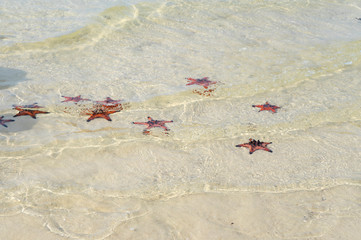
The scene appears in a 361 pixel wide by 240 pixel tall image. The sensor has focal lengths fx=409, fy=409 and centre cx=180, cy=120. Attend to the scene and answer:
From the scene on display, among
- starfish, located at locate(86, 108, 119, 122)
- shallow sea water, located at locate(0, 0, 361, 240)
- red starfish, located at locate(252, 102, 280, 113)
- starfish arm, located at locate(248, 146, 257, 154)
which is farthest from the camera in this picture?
red starfish, located at locate(252, 102, 280, 113)

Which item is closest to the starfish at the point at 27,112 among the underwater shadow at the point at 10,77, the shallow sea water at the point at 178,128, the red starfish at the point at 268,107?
the shallow sea water at the point at 178,128

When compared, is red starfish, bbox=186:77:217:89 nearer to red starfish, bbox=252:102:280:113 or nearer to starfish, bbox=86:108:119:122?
red starfish, bbox=252:102:280:113

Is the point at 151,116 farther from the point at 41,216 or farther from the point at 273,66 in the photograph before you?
the point at 273,66

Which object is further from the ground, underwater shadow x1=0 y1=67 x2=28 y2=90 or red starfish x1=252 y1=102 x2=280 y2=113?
red starfish x1=252 y1=102 x2=280 y2=113

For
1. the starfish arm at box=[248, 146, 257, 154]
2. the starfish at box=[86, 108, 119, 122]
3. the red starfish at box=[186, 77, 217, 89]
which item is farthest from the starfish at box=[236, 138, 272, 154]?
the red starfish at box=[186, 77, 217, 89]

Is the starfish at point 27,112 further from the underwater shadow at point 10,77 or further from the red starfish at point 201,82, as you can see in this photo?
the red starfish at point 201,82

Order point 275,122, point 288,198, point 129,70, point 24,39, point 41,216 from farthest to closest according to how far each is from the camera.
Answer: point 24,39 → point 129,70 → point 275,122 → point 288,198 → point 41,216

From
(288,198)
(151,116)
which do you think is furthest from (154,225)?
(151,116)

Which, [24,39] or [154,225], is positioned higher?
[154,225]
